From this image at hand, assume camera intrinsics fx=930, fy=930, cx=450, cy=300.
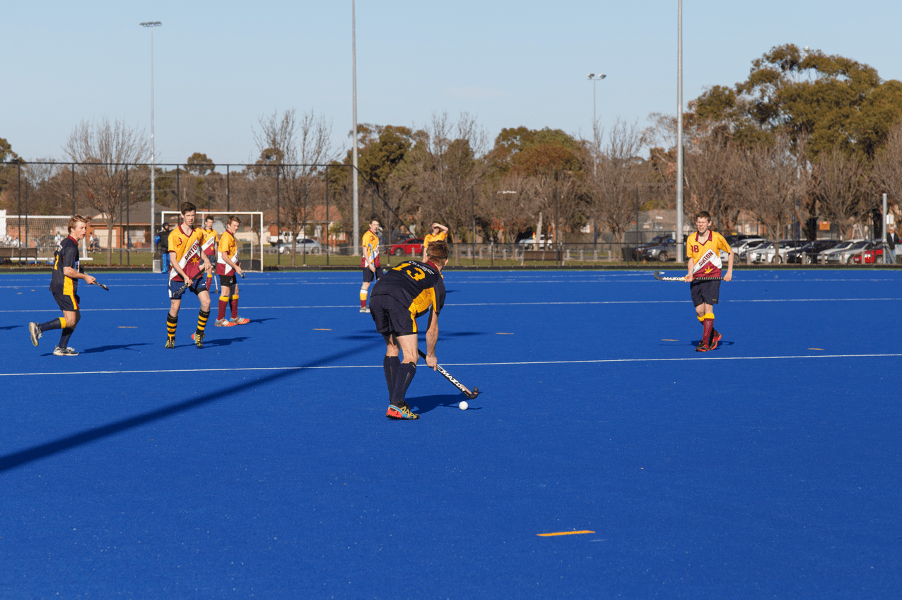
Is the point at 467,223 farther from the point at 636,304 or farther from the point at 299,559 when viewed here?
the point at 299,559

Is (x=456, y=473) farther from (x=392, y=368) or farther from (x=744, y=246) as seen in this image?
(x=744, y=246)

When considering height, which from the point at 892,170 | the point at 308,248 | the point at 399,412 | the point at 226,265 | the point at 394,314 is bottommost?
the point at 399,412

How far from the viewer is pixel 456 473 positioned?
5.98 metres

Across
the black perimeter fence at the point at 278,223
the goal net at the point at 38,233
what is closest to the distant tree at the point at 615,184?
the black perimeter fence at the point at 278,223

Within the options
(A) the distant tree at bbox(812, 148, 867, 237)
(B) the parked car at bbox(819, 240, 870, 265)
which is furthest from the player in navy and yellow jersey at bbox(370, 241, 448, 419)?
(A) the distant tree at bbox(812, 148, 867, 237)

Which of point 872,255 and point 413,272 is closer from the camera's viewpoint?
point 413,272

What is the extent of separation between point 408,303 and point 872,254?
4610cm

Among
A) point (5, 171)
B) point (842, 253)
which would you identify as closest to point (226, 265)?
point (842, 253)

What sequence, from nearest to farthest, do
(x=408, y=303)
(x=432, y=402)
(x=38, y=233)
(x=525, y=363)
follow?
(x=408, y=303) < (x=432, y=402) < (x=525, y=363) < (x=38, y=233)

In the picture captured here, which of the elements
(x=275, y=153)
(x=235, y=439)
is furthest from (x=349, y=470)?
(x=275, y=153)

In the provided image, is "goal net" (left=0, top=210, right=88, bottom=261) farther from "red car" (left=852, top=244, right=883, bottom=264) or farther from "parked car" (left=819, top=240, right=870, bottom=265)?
"red car" (left=852, top=244, right=883, bottom=264)

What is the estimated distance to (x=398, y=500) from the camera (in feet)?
17.5

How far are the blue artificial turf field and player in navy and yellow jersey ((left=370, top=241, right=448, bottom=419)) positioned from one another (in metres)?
0.57

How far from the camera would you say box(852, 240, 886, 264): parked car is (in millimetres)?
47625
